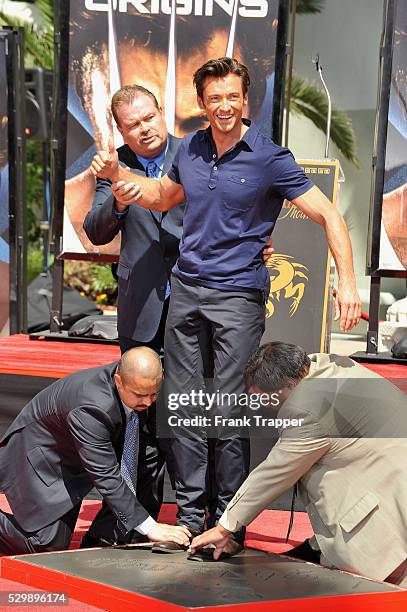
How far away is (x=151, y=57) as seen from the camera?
591cm

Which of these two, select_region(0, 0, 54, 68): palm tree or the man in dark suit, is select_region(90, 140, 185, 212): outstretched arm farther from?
select_region(0, 0, 54, 68): palm tree

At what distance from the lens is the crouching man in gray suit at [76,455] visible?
371 cm

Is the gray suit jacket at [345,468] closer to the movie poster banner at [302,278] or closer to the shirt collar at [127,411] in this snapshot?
the shirt collar at [127,411]

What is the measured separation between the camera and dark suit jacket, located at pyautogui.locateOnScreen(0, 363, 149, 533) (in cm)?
373

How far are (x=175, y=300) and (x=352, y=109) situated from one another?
7.60m

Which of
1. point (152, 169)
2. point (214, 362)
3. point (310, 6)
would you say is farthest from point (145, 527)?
point (310, 6)

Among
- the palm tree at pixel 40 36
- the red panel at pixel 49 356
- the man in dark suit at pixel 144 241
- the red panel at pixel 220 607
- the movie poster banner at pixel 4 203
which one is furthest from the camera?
the palm tree at pixel 40 36

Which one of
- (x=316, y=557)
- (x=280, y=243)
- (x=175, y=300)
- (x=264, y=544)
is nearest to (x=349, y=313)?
(x=175, y=300)

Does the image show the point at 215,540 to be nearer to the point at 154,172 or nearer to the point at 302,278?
the point at 154,172

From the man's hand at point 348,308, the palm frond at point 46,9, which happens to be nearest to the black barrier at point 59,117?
the man's hand at point 348,308

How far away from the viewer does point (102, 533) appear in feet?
13.5

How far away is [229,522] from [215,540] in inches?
4.4

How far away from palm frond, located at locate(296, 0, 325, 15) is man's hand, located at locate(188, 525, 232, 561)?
8446 mm

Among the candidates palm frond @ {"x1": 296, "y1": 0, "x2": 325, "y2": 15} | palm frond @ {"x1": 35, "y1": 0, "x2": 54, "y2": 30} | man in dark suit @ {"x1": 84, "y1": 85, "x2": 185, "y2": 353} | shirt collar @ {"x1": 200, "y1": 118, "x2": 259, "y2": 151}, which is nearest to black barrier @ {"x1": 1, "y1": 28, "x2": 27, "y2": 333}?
man in dark suit @ {"x1": 84, "y1": 85, "x2": 185, "y2": 353}
